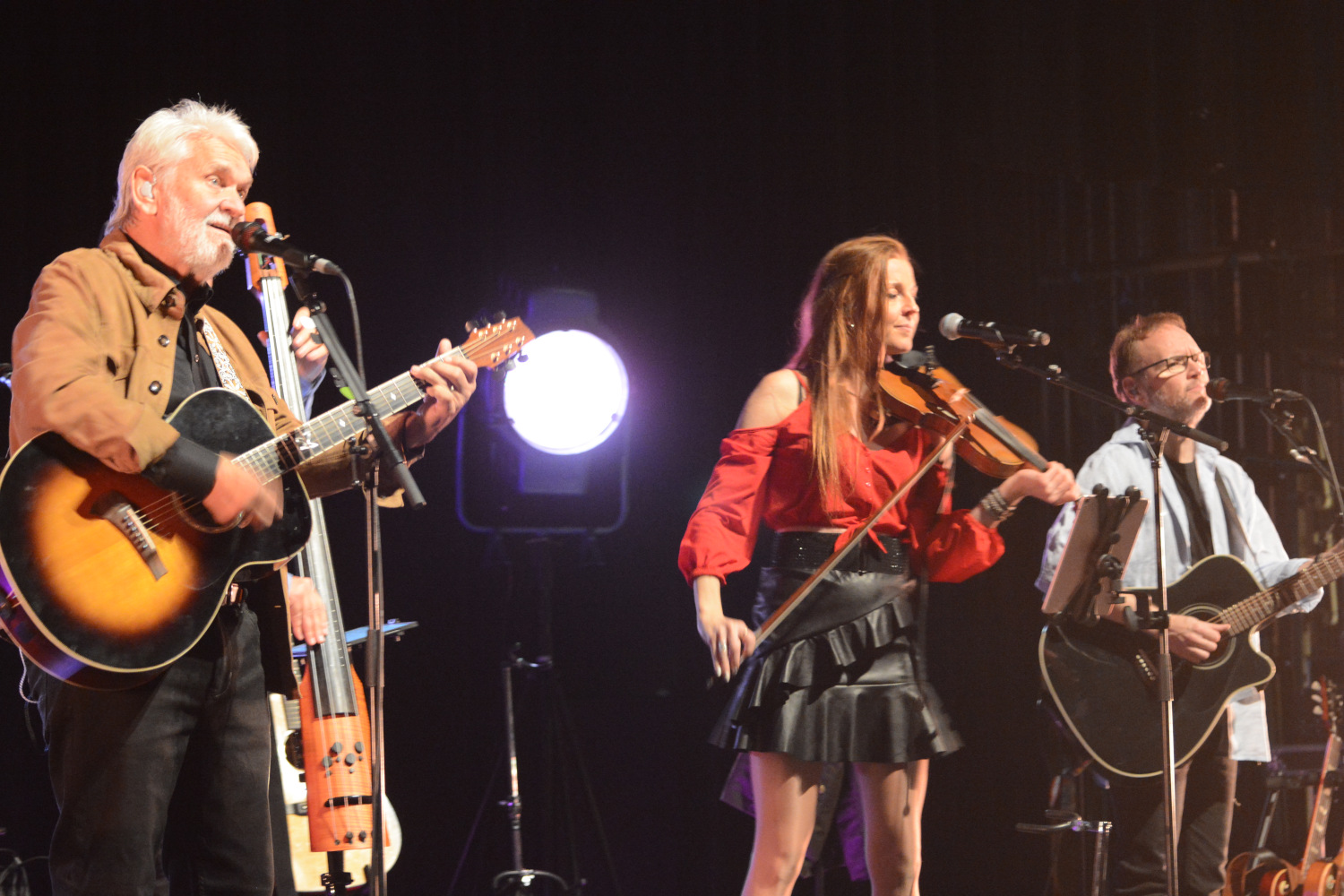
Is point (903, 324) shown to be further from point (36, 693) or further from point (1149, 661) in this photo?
point (36, 693)

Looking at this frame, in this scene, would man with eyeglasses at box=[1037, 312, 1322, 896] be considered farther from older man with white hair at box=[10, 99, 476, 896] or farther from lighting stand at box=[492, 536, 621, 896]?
older man with white hair at box=[10, 99, 476, 896]

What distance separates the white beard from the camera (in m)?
2.28

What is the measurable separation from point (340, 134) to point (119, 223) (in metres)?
1.80

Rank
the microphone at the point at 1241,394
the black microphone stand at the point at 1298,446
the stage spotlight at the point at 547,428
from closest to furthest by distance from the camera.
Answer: the microphone at the point at 1241,394
the black microphone stand at the point at 1298,446
the stage spotlight at the point at 547,428

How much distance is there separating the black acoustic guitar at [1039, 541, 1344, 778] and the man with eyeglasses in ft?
0.14

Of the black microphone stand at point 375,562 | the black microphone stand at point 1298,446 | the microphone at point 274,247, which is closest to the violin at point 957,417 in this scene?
the black microphone stand at point 1298,446

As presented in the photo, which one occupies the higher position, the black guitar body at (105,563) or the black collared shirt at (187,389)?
the black collared shirt at (187,389)

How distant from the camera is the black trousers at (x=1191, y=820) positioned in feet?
11.5

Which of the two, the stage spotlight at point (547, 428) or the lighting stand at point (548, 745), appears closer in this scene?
the lighting stand at point (548, 745)

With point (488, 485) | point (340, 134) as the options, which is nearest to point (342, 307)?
point (340, 134)

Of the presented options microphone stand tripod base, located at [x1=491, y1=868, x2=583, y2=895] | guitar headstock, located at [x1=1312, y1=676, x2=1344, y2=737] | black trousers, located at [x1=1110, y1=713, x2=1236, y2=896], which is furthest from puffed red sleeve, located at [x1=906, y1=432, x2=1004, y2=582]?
guitar headstock, located at [x1=1312, y1=676, x2=1344, y2=737]

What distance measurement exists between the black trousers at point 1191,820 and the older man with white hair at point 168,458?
2475 millimetres

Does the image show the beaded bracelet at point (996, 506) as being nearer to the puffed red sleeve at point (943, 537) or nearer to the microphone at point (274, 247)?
the puffed red sleeve at point (943, 537)

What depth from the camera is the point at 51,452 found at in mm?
1973
